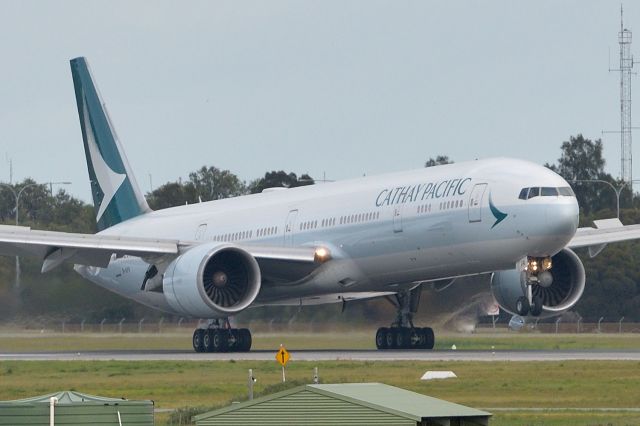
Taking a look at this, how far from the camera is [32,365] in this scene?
4216 cm

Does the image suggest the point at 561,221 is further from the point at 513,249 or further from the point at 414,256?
the point at 414,256

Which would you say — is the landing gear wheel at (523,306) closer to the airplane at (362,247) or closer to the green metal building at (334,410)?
the airplane at (362,247)

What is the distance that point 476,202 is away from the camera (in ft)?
143

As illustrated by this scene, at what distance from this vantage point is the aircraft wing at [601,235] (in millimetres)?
49763

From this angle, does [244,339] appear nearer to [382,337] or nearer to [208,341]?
[208,341]

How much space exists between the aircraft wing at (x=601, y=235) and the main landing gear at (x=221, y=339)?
9.69 metres

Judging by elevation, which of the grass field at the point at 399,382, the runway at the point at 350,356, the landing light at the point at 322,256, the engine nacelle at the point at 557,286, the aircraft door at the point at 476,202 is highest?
the aircraft door at the point at 476,202

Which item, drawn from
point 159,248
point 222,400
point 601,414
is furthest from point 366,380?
point 159,248

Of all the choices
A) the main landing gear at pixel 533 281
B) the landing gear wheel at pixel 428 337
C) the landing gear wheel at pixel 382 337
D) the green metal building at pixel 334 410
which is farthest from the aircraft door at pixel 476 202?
the green metal building at pixel 334 410

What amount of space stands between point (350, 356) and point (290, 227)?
7.43 meters

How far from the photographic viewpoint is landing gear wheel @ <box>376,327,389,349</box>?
49094mm

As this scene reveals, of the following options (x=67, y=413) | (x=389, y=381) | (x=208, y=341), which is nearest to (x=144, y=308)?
(x=208, y=341)

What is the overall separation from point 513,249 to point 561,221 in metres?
1.39

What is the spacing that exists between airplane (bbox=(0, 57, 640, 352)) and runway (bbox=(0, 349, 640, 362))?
1.24m
